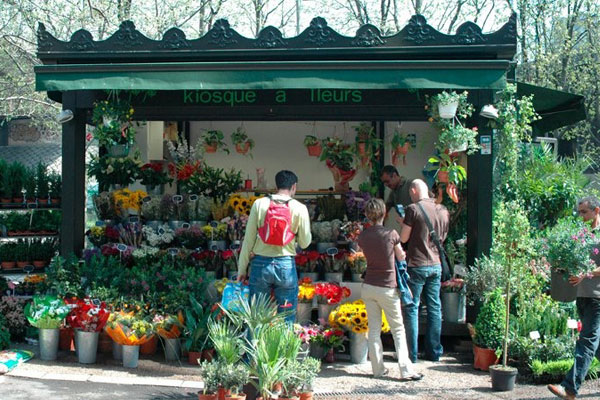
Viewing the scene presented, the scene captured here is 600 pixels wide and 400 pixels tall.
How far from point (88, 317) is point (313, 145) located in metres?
4.56

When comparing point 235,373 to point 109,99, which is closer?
point 235,373

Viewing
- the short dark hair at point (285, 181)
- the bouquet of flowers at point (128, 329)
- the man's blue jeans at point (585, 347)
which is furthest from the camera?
the bouquet of flowers at point (128, 329)

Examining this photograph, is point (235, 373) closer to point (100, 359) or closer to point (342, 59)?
point (100, 359)

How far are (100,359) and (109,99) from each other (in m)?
3.13

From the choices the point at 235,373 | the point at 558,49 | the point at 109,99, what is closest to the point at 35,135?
the point at 558,49

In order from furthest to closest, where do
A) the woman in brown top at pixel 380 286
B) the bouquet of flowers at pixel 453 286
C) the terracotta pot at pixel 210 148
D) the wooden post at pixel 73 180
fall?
the terracotta pot at pixel 210 148 < the wooden post at pixel 73 180 < the bouquet of flowers at pixel 453 286 < the woman in brown top at pixel 380 286

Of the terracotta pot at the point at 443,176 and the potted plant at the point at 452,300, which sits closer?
the terracotta pot at the point at 443,176

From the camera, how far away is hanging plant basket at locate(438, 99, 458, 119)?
7910 mm

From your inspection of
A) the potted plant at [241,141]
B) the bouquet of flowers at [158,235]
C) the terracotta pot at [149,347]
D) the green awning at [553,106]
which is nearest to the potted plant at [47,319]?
the terracotta pot at [149,347]

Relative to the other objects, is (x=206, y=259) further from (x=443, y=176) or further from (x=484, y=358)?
(x=484, y=358)

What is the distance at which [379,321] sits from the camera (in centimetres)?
728

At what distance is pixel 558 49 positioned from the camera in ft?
67.4

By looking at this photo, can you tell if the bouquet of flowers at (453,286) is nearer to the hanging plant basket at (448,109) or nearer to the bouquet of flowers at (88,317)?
the hanging plant basket at (448,109)

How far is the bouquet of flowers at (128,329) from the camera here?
7551 mm
